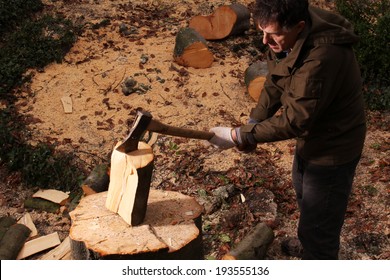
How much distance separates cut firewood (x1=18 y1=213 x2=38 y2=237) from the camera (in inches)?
215

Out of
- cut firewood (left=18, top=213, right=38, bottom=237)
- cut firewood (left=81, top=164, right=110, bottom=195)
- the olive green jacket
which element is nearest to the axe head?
the olive green jacket

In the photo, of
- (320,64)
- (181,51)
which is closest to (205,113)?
(181,51)

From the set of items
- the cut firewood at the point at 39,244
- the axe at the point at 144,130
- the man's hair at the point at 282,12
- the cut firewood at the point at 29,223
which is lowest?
the cut firewood at the point at 29,223

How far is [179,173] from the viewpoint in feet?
19.6

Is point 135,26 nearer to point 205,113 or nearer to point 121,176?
point 205,113

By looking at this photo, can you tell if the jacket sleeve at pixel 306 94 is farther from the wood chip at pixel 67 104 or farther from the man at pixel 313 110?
the wood chip at pixel 67 104

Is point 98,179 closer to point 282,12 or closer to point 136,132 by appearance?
point 136,132

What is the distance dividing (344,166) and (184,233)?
4.01ft

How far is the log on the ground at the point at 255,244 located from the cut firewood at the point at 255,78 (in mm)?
2544

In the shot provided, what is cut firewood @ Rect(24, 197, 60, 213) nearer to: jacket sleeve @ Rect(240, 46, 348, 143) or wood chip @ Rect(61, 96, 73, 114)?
wood chip @ Rect(61, 96, 73, 114)

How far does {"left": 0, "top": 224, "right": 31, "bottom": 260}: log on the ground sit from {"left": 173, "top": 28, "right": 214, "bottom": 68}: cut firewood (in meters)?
3.39

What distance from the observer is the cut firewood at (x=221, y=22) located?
320 inches

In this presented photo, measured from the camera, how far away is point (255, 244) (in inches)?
187

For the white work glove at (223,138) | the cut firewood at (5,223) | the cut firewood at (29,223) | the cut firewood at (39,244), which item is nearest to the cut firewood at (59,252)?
the cut firewood at (39,244)
